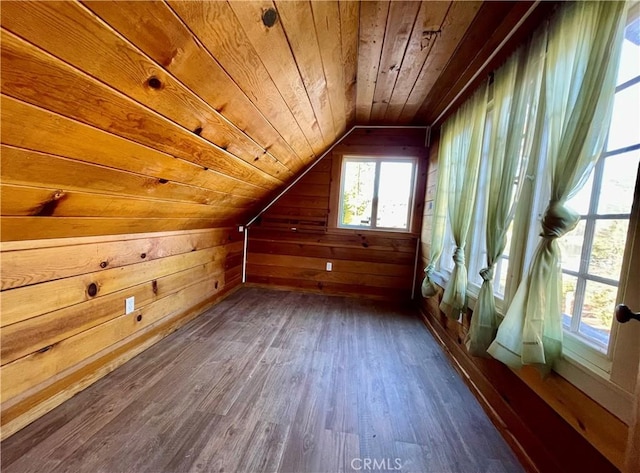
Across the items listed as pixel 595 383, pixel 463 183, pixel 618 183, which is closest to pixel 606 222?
pixel 618 183

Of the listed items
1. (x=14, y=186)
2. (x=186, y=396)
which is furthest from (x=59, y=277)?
(x=186, y=396)

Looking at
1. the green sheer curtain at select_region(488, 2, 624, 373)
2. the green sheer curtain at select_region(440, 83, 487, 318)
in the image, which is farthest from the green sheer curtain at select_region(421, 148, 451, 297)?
the green sheer curtain at select_region(488, 2, 624, 373)

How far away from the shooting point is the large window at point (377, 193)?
3.26 meters

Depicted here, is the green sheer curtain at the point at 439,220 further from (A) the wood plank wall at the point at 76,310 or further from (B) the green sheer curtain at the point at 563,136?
(A) the wood plank wall at the point at 76,310

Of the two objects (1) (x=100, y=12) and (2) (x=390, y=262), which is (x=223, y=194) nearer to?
(1) (x=100, y=12)

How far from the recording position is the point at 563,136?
39.1 inches

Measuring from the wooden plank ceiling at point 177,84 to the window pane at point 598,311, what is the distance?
1298mm

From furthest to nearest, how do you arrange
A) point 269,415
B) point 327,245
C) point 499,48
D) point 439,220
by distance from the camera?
point 327,245, point 439,220, point 499,48, point 269,415

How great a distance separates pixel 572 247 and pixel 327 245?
2.58 meters

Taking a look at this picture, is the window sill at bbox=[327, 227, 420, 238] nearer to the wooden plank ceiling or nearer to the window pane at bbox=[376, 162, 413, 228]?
the window pane at bbox=[376, 162, 413, 228]

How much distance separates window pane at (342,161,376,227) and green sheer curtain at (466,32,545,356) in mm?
1863

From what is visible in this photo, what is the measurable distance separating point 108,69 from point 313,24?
2.70 ft

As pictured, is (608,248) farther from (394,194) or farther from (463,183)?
(394,194)

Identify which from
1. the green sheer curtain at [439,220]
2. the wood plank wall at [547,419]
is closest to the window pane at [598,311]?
the wood plank wall at [547,419]
